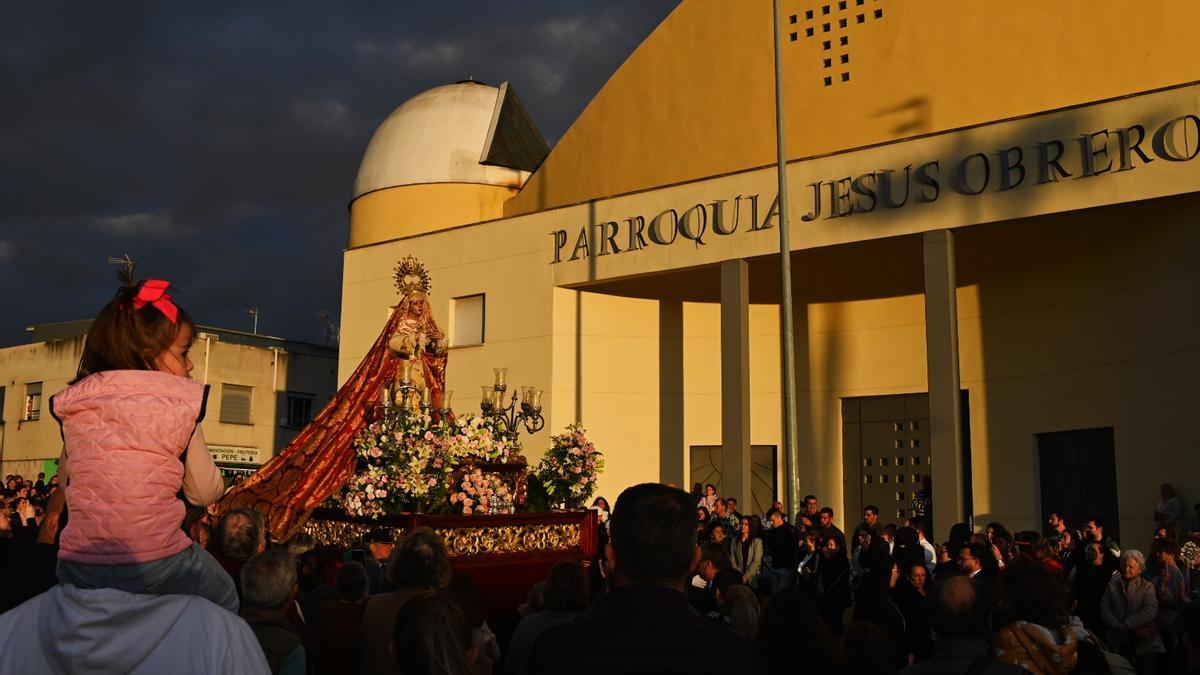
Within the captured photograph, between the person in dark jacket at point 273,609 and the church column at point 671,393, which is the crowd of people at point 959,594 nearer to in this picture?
the person in dark jacket at point 273,609

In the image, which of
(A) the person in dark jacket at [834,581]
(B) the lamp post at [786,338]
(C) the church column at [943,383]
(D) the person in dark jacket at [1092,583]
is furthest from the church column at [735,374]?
(D) the person in dark jacket at [1092,583]

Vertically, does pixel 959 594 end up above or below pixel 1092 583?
above

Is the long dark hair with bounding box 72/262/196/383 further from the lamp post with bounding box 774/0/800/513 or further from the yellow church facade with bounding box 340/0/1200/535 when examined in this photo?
the yellow church facade with bounding box 340/0/1200/535

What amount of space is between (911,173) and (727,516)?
22.1ft

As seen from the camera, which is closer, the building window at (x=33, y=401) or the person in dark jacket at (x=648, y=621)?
the person in dark jacket at (x=648, y=621)

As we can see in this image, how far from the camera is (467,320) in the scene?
26.0 m

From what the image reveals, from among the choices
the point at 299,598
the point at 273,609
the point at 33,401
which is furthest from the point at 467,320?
the point at 33,401

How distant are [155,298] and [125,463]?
18.8 inches

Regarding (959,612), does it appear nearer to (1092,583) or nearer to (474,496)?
(474,496)

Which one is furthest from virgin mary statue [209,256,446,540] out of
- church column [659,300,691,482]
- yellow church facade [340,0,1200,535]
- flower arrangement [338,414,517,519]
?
church column [659,300,691,482]

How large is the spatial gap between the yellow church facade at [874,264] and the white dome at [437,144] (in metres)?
1.31

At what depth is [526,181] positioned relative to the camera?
2909cm

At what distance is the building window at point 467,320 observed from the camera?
25.7 m

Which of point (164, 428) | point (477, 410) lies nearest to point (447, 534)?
point (164, 428)
